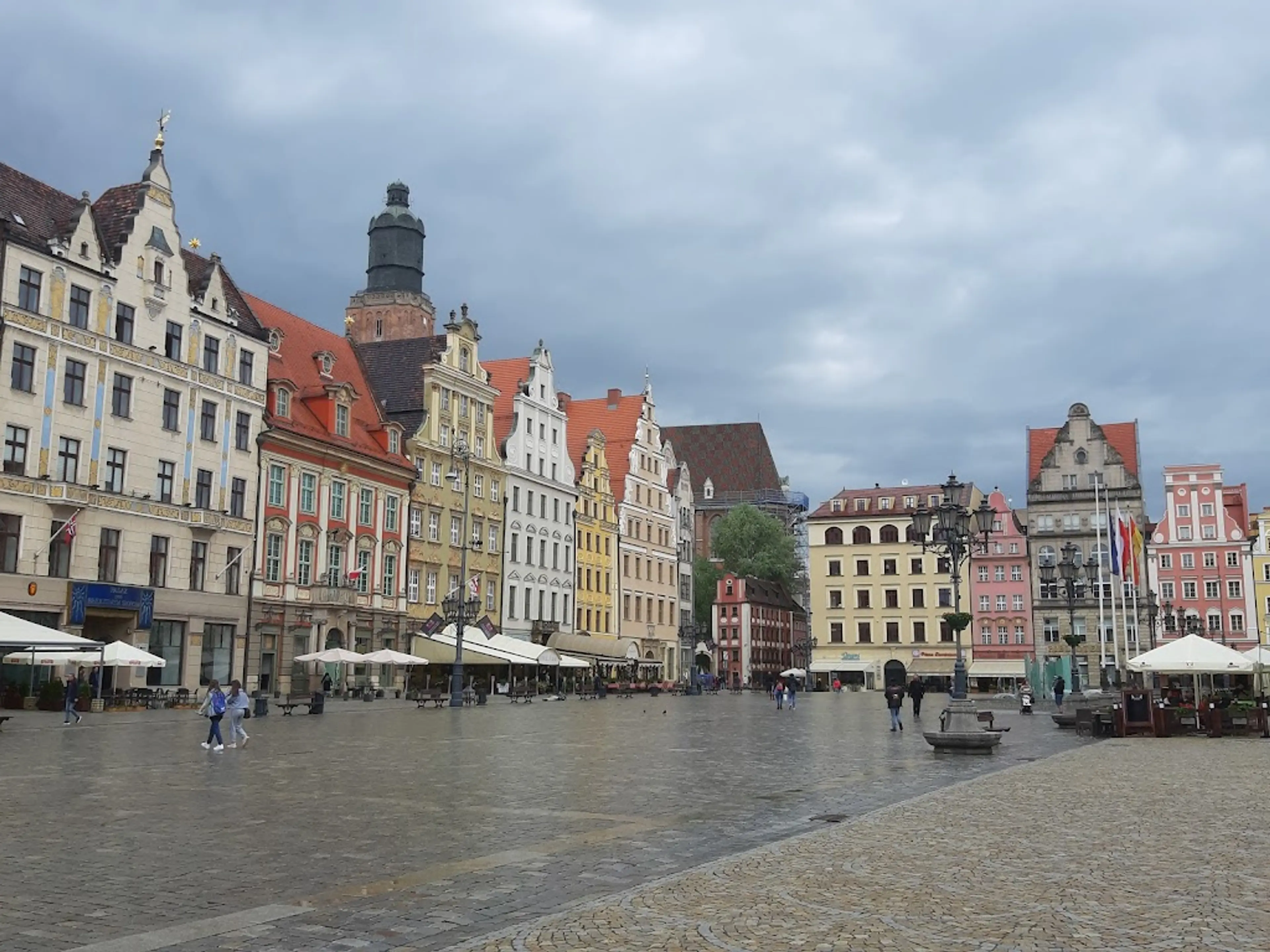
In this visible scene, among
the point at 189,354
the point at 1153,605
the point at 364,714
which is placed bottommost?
the point at 364,714

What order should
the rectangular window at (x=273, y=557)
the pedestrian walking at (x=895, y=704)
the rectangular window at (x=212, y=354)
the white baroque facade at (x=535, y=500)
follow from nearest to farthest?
the pedestrian walking at (x=895, y=704) → the rectangular window at (x=212, y=354) → the rectangular window at (x=273, y=557) → the white baroque facade at (x=535, y=500)

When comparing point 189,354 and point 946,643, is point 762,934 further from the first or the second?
point 946,643

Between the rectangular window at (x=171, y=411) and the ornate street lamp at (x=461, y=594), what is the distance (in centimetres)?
1143

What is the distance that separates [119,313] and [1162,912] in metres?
43.7

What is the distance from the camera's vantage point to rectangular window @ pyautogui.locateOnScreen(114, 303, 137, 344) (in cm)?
4453

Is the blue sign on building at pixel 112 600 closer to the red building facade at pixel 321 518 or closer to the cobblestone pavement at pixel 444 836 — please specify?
the red building facade at pixel 321 518

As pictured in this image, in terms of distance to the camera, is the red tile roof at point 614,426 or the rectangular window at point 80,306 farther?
the red tile roof at point 614,426

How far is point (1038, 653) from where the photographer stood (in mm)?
94000

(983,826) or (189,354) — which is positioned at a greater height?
(189,354)

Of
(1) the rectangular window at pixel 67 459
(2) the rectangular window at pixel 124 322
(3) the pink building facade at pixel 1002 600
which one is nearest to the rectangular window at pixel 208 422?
(2) the rectangular window at pixel 124 322

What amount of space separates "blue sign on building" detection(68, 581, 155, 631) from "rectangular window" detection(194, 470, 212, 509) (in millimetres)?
4430

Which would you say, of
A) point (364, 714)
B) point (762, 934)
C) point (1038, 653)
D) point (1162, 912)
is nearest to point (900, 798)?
point (1162, 912)

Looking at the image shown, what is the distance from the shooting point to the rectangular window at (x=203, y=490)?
157ft

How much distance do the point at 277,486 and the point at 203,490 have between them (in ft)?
13.2
